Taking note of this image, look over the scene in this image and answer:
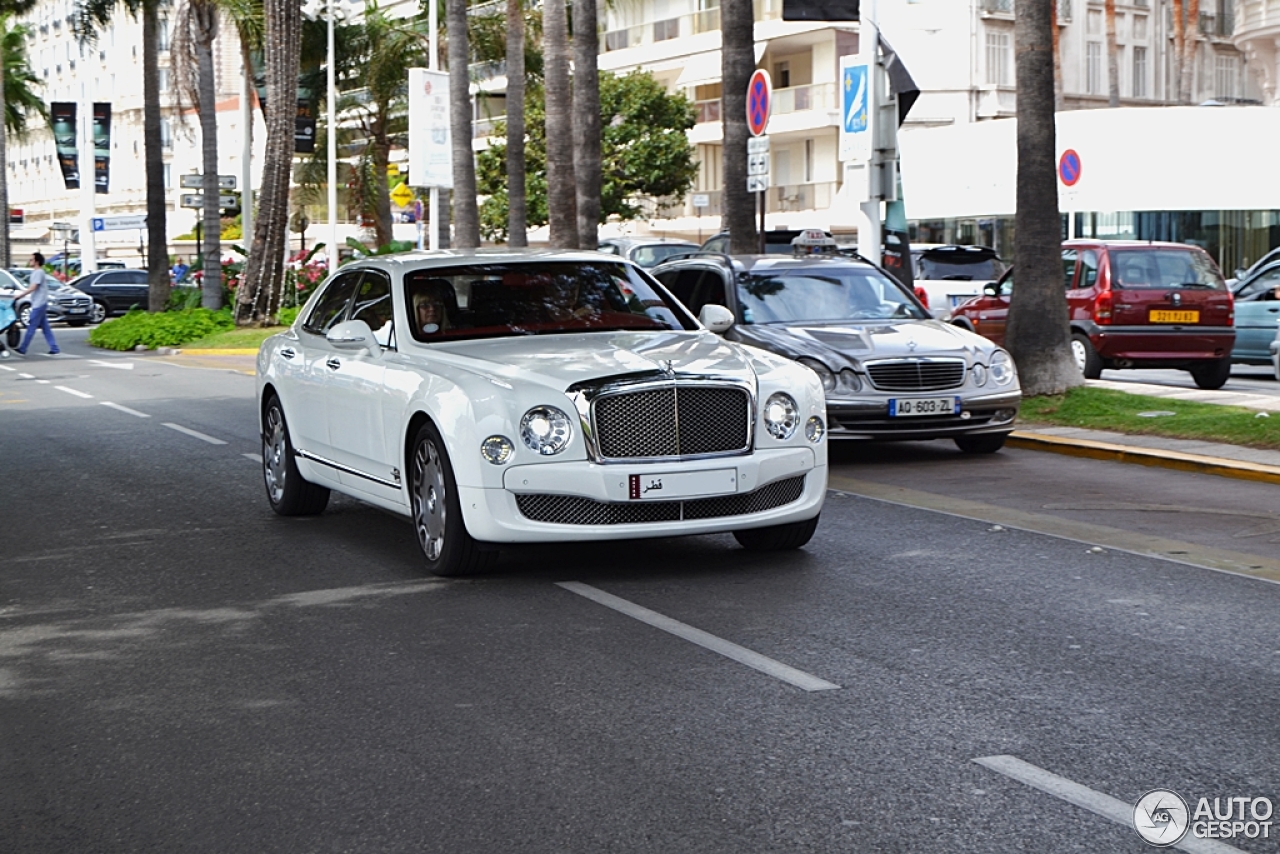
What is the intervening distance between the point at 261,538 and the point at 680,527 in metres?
3.05

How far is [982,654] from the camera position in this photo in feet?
23.6

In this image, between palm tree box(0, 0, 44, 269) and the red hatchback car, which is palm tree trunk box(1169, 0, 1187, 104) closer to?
palm tree box(0, 0, 44, 269)

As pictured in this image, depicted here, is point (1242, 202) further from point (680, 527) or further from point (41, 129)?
point (41, 129)

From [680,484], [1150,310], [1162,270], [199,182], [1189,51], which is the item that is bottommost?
[680,484]

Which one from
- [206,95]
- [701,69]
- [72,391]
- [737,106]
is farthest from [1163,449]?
[701,69]

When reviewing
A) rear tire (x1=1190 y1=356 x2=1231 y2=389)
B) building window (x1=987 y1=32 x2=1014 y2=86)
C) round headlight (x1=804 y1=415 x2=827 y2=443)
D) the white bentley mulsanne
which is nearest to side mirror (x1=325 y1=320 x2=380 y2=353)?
the white bentley mulsanne

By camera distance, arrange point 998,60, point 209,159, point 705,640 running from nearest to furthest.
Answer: point 705,640
point 209,159
point 998,60

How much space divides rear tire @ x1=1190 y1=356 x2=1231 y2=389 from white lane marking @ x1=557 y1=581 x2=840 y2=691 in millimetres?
13841

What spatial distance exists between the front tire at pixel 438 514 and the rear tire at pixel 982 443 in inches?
244

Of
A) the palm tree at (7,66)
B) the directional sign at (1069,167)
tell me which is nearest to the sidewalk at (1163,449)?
the directional sign at (1069,167)

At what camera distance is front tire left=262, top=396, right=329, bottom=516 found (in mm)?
11430

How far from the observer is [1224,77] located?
66812mm

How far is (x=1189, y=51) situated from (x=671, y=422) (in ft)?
195

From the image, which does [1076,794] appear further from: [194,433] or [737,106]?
[737,106]
